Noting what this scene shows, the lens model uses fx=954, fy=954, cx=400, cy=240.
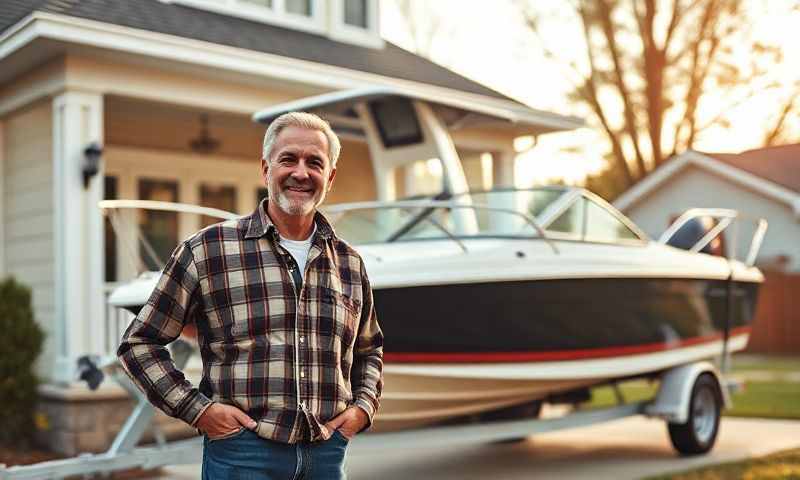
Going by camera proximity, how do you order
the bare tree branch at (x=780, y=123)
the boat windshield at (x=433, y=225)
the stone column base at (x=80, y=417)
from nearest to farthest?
the boat windshield at (x=433, y=225) < the stone column base at (x=80, y=417) < the bare tree branch at (x=780, y=123)

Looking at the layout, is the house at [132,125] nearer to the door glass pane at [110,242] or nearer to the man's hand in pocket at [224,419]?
the door glass pane at [110,242]

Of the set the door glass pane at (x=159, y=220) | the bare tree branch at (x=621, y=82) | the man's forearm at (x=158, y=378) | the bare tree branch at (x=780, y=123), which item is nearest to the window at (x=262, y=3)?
the door glass pane at (x=159, y=220)

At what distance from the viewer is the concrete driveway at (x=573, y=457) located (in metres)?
6.85

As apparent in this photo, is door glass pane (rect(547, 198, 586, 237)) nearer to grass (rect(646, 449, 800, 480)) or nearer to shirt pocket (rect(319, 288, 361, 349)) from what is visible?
grass (rect(646, 449, 800, 480))

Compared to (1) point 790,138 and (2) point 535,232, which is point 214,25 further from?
(1) point 790,138

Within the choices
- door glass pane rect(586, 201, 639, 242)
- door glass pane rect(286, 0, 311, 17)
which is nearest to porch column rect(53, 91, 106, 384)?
door glass pane rect(286, 0, 311, 17)

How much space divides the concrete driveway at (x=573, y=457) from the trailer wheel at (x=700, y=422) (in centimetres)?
10

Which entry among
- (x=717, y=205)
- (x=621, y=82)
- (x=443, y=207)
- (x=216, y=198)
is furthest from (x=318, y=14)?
(x=717, y=205)

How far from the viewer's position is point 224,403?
254 cm

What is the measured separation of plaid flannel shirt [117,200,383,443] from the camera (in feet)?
8.30

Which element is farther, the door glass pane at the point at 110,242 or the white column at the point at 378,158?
the door glass pane at the point at 110,242

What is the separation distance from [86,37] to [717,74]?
19.1 meters

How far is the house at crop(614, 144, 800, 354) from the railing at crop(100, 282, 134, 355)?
49.5 feet

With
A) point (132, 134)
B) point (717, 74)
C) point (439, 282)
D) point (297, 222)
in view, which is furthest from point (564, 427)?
point (717, 74)
